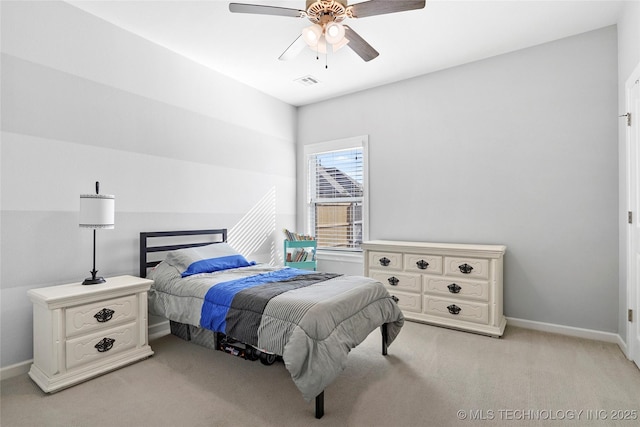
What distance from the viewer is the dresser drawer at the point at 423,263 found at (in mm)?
3410

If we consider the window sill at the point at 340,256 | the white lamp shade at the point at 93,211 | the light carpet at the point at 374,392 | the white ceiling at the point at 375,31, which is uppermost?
the white ceiling at the point at 375,31

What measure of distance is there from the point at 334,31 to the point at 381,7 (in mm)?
341

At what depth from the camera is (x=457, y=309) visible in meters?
3.30

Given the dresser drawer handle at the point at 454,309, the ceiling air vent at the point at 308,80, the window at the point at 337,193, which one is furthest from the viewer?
the window at the point at 337,193

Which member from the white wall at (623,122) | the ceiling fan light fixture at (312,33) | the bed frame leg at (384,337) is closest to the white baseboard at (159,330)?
the bed frame leg at (384,337)

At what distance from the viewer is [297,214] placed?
17.0ft

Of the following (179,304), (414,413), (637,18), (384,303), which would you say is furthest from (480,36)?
(179,304)

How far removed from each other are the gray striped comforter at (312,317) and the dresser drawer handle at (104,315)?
47 centimetres

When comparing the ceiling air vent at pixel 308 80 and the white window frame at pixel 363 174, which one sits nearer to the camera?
the ceiling air vent at pixel 308 80

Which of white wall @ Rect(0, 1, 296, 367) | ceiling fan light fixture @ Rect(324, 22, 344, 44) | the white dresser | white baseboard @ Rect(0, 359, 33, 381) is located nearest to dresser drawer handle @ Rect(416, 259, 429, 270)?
the white dresser

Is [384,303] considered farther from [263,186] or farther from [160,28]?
[160,28]

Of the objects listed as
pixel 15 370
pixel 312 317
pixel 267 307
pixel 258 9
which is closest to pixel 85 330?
pixel 15 370

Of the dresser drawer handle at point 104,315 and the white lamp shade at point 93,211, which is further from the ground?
the white lamp shade at point 93,211

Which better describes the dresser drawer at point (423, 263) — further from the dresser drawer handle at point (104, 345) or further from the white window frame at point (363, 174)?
the dresser drawer handle at point (104, 345)
